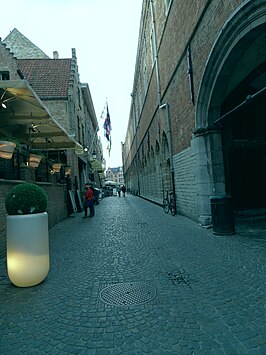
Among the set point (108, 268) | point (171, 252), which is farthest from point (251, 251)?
point (108, 268)

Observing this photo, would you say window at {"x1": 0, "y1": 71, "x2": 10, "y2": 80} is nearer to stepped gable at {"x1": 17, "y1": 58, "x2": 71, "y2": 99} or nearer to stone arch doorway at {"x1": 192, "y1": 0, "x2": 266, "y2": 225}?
stepped gable at {"x1": 17, "y1": 58, "x2": 71, "y2": 99}

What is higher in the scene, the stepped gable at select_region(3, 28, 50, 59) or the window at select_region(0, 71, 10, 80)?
the stepped gable at select_region(3, 28, 50, 59)

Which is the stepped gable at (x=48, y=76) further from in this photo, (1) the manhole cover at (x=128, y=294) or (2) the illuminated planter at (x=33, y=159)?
(1) the manhole cover at (x=128, y=294)

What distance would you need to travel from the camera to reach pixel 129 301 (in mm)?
3504

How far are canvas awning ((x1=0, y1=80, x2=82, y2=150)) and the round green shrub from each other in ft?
11.8

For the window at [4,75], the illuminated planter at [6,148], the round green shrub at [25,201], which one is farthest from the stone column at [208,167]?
the window at [4,75]

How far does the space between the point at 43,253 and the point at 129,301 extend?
1743mm

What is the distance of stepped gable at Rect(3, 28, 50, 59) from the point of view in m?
24.7

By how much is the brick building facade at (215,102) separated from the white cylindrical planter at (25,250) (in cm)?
548

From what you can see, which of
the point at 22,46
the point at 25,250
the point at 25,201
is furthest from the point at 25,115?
the point at 22,46

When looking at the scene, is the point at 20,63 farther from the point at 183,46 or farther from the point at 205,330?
the point at 205,330

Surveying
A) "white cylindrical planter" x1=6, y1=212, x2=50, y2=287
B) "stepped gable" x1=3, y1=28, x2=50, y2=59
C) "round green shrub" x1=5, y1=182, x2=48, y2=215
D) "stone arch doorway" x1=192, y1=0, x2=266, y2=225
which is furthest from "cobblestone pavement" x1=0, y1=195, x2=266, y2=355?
"stepped gable" x1=3, y1=28, x2=50, y2=59

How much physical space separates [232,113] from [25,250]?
27.9ft

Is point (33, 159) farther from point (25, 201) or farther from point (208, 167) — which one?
point (208, 167)
